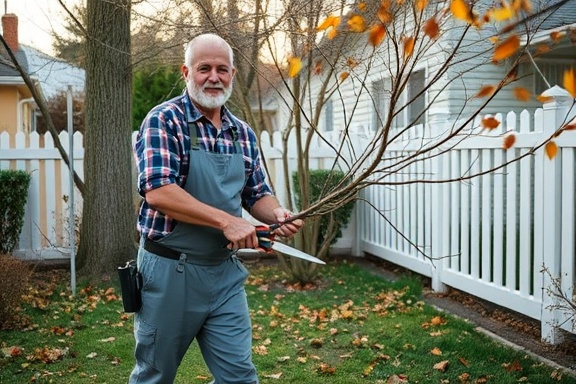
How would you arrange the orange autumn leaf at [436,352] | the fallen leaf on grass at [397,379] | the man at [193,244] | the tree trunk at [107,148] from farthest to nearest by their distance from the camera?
the tree trunk at [107,148] < the orange autumn leaf at [436,352] < the fallen leaf on grass at [397,379] < the man at [193,244]

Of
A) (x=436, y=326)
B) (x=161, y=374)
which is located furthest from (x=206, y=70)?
(x=436, y=326)

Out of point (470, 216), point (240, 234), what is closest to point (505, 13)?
point (240, 234)

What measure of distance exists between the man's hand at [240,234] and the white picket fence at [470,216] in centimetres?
70

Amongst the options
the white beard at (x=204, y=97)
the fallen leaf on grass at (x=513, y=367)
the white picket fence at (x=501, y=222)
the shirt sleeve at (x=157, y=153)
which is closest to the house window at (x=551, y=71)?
the white picket fence at (x=501, y=222)

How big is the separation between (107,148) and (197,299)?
17.5 feet

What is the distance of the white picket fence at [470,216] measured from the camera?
16.9ft

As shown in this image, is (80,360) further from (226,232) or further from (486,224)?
(486,224)

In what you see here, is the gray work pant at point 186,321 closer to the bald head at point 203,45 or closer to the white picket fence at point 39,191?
the bald head at point 203,45

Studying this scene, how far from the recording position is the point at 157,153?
2.94 meters

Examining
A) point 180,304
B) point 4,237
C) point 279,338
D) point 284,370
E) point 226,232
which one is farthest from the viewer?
point 4,237

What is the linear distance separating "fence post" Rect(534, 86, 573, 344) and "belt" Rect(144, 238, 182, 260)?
10.2ft

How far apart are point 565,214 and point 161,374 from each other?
3.28 meters

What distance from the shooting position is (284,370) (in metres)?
4.85

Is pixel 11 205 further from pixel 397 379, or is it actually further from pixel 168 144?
pixel 168 144
